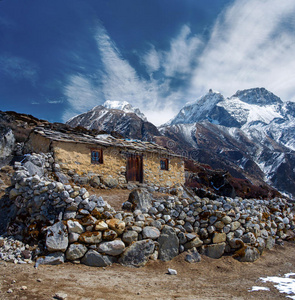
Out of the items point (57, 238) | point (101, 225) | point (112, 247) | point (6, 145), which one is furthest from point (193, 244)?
point (6, 145)

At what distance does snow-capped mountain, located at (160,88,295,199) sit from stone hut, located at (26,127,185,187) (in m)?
54.1

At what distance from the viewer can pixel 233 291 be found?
5918 millimetres

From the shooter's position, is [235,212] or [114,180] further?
[114,180]

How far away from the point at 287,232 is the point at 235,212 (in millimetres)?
5908

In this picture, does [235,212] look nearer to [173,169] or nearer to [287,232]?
[287,232]

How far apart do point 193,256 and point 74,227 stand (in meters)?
4.58

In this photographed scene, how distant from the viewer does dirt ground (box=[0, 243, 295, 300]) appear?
4512 mm

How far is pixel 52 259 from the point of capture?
5809 mm

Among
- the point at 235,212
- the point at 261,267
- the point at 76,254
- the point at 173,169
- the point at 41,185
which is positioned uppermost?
the point at 173,169

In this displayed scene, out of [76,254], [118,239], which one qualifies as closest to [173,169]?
[118,239]

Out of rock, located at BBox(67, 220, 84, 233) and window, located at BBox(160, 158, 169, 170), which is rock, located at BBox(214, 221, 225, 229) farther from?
window, located at BBox(160, 158, 169, 170)

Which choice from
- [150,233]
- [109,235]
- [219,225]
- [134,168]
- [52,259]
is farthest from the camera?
[134,168]

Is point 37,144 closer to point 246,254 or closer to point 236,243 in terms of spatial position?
point 236,243

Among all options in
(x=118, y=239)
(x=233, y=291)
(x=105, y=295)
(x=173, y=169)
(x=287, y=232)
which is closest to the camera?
(x=105, y=295)
